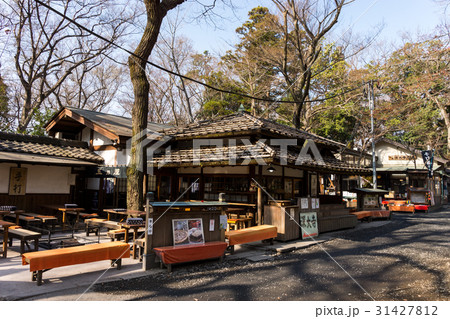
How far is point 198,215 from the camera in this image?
26.2 feet

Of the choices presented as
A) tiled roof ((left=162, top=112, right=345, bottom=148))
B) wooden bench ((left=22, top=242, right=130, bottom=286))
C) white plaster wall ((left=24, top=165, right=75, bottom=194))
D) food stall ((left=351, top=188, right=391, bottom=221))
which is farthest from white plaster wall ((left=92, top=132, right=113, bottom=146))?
food stall ((left=351, top=188, right=391, bottom=221))

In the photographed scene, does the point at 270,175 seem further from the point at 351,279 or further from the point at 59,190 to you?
the point at 59,190

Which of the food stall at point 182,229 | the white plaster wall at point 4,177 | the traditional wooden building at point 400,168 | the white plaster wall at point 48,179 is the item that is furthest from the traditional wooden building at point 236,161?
the traditional wooden building at point 400,168

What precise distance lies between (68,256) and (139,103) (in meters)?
6.54

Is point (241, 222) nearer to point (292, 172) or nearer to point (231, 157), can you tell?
point (231, 157)

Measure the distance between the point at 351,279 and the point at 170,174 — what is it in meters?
9.50

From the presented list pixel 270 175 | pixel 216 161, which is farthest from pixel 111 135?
pixel 270 175

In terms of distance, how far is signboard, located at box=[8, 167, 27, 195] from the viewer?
507 inches

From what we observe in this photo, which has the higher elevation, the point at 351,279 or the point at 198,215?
the point at 198,215

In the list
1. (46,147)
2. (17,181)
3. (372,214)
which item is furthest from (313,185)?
(17,181)

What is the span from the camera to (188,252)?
7324 mm

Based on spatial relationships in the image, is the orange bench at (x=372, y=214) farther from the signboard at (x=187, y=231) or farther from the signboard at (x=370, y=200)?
the signboard at (x=187, y=231)

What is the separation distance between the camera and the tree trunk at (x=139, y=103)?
11.1 metres

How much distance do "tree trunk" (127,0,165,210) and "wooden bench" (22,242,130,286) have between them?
3959 millimetres
